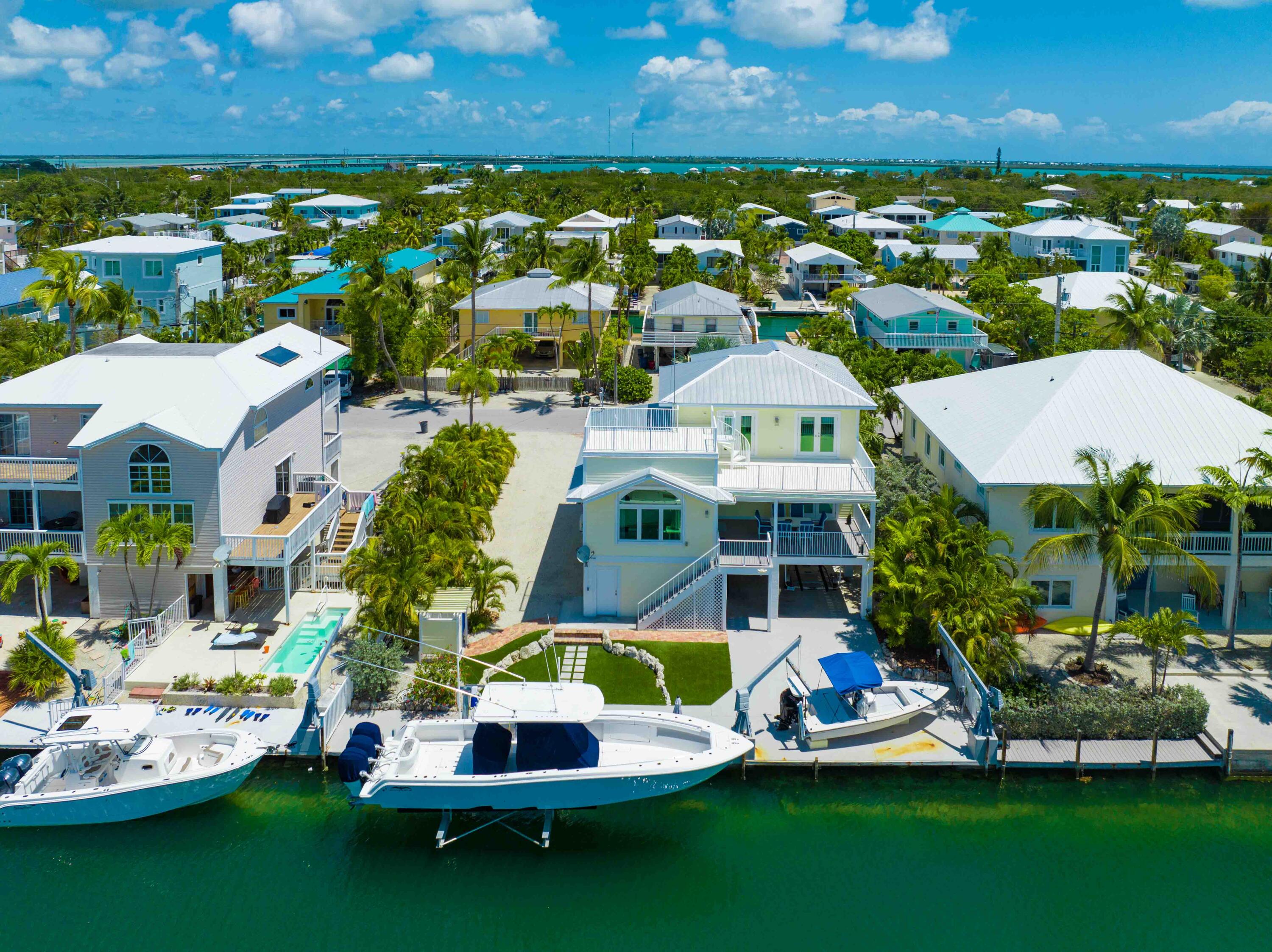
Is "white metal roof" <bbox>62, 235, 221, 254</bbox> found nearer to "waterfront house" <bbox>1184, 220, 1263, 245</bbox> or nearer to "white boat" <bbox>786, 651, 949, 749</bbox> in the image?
"white boat" <bbox>786, 651, 949, 749</bbox>

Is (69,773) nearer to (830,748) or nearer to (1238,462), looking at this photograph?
(830,748)

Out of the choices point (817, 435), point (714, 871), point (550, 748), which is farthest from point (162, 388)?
point (714, 871)

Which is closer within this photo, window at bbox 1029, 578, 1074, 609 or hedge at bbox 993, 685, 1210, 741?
hedge at bbox 993, 685, 1210, 741

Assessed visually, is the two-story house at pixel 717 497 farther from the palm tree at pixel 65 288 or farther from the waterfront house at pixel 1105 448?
the palm tree at pixel 65 288

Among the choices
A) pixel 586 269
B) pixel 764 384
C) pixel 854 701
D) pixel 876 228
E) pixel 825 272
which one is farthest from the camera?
pixel 876 228

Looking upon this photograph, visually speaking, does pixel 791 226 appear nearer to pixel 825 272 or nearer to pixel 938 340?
pixel 825 272

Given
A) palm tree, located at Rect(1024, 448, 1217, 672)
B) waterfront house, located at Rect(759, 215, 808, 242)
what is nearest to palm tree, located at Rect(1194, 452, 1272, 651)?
palm tree, located at Rect(1024, 448, 1217, 672)
